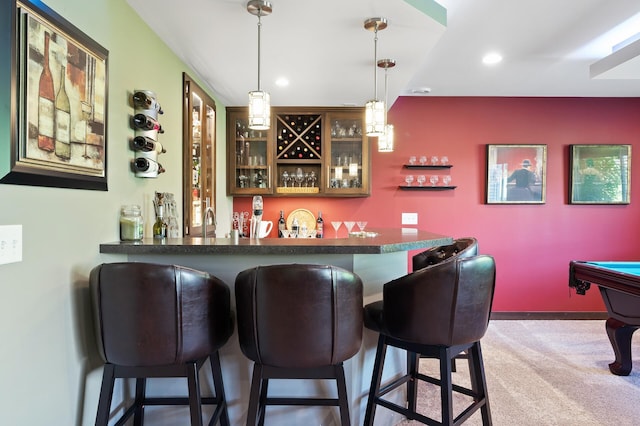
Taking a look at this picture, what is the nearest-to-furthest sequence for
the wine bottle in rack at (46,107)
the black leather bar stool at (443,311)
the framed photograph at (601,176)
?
the wine bottle in rack at (46,107), the black leather bar stool at (443,311), the framed photograph at (601,176)

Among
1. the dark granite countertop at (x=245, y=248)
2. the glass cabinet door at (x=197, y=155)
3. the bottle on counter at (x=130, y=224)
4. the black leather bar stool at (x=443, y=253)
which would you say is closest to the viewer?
the dark granite countertop at (x=245, y=248)

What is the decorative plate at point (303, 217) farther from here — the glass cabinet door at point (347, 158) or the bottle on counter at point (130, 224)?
the bottle on counter at point (130, 224)

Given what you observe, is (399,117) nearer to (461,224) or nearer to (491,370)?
(461,224)

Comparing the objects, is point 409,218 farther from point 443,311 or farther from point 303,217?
point 443,311

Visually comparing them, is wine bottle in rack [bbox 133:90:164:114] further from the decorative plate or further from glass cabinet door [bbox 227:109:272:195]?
the decorative plate

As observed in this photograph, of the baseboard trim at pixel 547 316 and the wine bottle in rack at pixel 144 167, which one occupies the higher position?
the wine bottle in rack at pixel 144 167

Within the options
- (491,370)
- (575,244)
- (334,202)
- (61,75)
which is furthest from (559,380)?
(61,75)

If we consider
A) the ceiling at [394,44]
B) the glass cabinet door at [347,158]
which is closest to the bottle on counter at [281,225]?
the glass cabinet door at [347,158]

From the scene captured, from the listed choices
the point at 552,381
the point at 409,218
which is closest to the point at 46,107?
the point at 552,381

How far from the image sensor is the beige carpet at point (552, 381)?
249cm

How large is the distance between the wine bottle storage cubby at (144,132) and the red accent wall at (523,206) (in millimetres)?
2857

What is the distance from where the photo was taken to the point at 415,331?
1.77 metres

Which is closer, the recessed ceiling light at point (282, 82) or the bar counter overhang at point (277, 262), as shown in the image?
the bar counter overhang at point (277, 262)

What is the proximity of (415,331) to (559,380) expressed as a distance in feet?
6.39
